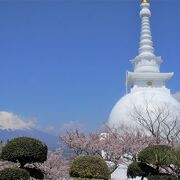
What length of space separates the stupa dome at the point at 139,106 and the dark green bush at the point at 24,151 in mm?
22787

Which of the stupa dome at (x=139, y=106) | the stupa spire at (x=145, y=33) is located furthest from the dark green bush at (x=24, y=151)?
the stupa spire at (x=145, y=33)

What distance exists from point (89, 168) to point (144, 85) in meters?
27.1

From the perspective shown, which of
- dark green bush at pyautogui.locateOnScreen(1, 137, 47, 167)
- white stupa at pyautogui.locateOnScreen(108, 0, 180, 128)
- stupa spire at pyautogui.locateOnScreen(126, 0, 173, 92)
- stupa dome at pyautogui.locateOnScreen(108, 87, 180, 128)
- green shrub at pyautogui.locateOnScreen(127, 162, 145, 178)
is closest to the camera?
dark green bush at pyautogui.locateOnScreen(1, 137, 47, 167)

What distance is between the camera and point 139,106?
133ft

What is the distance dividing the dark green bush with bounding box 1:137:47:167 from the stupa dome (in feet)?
74.8

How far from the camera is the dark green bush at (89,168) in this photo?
18.8 m

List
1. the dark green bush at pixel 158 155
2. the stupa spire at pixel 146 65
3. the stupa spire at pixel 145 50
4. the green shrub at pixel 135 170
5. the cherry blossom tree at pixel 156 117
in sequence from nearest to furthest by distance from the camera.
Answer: the dark green bush at pixel 158 155 < the green shrub at pixel 135 170 < the cherry blossom tree at pixel 156 117 < the stupa spire at pixel 146 65 < the stupa spire at pixel 145 50

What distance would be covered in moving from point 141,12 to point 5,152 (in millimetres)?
33330

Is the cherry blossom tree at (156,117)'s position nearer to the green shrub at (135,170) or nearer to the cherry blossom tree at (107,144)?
the cherry blossom tree at (107,144)

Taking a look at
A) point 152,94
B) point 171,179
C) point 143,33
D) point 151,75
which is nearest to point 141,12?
point 143,33

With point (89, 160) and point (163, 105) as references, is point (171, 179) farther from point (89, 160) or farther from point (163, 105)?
point (163, 105)

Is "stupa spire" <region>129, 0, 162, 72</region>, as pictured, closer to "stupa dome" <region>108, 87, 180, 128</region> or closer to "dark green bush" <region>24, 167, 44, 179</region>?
"stupa dome" <region>108, 87, 180, 128</region>

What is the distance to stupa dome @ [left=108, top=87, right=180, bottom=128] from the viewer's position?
132 feet

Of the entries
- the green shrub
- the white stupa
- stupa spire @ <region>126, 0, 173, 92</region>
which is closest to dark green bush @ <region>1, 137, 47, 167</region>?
the green shrub
